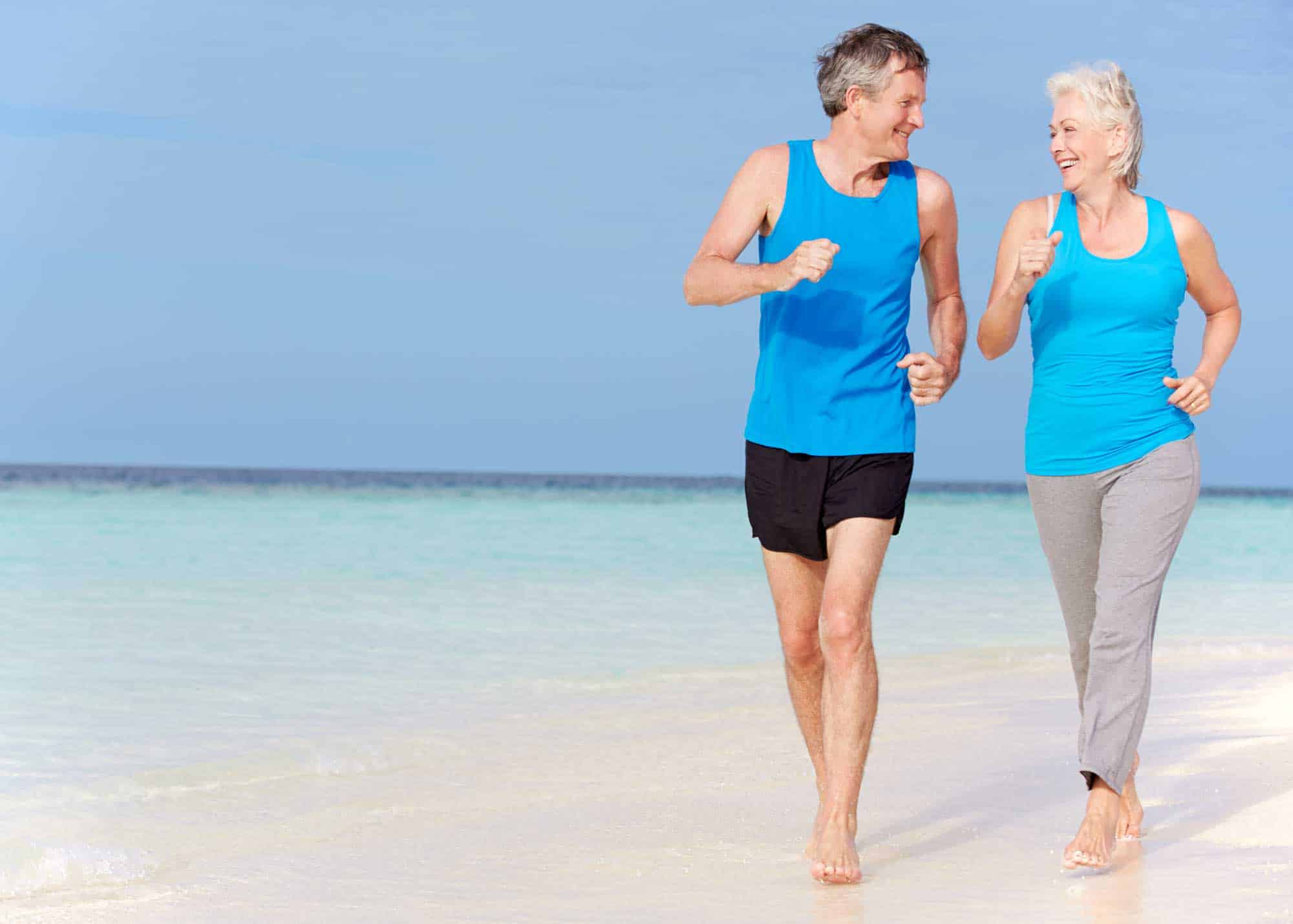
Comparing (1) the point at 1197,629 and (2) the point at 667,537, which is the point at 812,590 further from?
(2) the point at 667,537

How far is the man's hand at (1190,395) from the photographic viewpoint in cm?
331

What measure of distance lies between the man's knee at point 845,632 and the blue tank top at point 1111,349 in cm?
66

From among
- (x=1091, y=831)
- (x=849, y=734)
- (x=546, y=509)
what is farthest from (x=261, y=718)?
(x=546, y=509)

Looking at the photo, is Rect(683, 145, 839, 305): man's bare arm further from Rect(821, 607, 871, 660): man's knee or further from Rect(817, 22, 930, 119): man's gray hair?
Rect(821, 607, 871, 660): man's knee

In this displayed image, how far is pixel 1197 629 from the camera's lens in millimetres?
9547

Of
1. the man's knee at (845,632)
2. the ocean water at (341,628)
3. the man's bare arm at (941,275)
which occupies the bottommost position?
the ocean water at (341,628)

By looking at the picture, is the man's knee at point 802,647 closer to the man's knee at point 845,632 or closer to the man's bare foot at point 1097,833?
the man's knee at point 845,632

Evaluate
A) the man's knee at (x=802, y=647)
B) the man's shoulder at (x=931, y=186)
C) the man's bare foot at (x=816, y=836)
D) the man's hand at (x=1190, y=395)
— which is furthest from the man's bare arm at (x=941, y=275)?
the man's bare foot at (x=816, y=836)

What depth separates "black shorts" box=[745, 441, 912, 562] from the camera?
3336 millimetres

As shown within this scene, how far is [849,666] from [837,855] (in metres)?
0.44

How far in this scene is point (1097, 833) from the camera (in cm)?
314

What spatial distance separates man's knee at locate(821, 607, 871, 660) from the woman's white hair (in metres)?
1.28

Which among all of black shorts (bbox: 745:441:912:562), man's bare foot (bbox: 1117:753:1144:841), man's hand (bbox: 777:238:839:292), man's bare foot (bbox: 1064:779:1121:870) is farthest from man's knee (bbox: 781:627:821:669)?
man's hand (bbox: 777:238:839:292)

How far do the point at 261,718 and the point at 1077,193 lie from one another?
371cm
